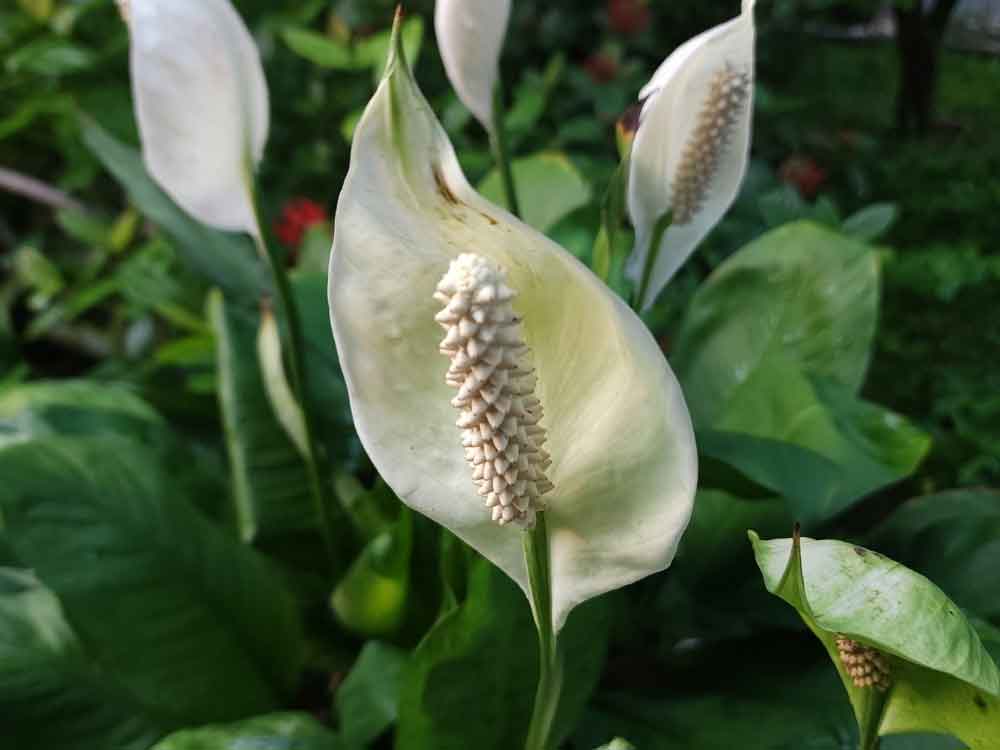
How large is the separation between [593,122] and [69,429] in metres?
0.59

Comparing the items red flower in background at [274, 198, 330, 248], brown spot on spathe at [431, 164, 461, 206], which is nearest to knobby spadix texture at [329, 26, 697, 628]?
brown spot on spathe at [431, 164, 461, 206]

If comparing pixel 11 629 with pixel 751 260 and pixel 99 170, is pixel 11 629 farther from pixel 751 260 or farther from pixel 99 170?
pixel 99 170

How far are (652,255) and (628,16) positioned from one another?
713 millimetres

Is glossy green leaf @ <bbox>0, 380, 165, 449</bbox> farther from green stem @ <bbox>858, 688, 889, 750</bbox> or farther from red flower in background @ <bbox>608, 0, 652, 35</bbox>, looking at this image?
red flower in background @ <bbox>608, 0, 652, 35</bbox>

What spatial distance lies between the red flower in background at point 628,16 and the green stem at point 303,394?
2.34ft

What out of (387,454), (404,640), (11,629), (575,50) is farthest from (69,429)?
(575,50)

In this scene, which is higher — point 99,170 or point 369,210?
point 369,210

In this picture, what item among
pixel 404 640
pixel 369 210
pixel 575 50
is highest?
pixel 369 210

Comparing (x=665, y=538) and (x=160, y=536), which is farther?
(x=160, y=536)

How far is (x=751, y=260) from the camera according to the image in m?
0.54

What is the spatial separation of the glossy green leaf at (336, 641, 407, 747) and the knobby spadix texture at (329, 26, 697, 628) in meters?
0.17

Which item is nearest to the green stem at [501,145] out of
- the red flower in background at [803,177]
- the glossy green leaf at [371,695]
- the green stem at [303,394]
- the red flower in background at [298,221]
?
the green stem at [303,394]

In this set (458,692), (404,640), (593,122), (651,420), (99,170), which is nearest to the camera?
(651,420)

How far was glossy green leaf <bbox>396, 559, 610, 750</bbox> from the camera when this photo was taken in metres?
0.35
